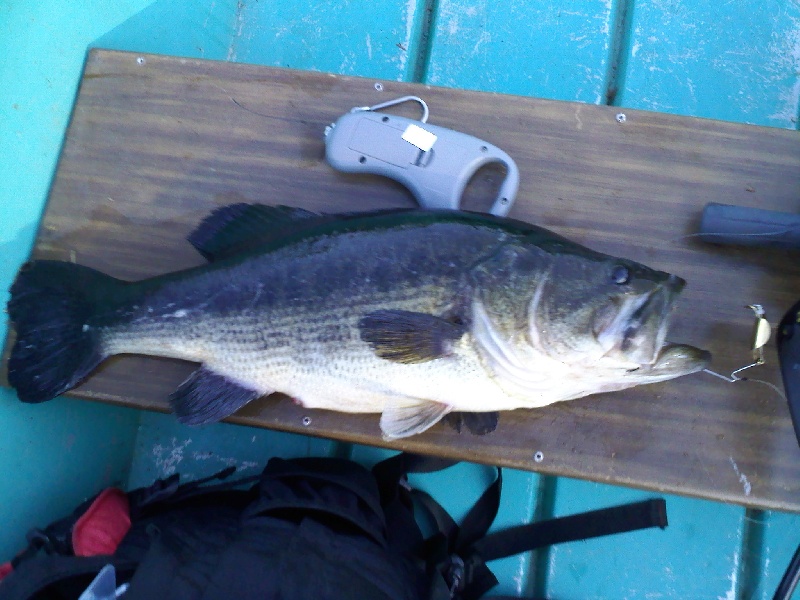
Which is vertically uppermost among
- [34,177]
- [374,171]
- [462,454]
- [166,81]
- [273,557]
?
[166,81]

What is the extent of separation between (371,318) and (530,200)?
738 mm

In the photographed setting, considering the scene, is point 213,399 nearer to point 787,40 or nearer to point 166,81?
point 166,81

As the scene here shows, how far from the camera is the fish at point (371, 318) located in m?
1.44

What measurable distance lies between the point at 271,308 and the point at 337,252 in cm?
25

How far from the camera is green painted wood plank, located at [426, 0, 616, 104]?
7.86 feet

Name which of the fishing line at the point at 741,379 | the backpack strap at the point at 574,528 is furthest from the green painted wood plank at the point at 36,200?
the fishing line at the point at 741,379

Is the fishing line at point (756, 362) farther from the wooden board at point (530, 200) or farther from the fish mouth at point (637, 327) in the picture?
the fish mouth at point (637, 327)

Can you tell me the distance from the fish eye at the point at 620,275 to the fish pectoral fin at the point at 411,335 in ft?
1.36

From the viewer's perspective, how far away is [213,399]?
1.64 meters

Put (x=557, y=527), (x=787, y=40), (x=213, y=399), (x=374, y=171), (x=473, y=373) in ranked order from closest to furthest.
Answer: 1. (x=473, y=373)
2. (x=213, y=399)
3. (x=374, y=171)
4. (x=557, y=527)
5. (x=787, y=40)

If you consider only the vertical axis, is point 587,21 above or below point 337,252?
above

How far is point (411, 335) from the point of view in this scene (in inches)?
56.9

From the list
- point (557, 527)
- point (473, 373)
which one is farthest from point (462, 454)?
point (557, 527)

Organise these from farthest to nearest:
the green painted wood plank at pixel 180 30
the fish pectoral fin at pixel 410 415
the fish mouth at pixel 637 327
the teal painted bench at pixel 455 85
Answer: the green painted wood plank at pixel 180 30
the teal painted bench at pixel 455 85
the fish pectoral fin at pixel 410 415
the fish mouth at pixel 637 327
